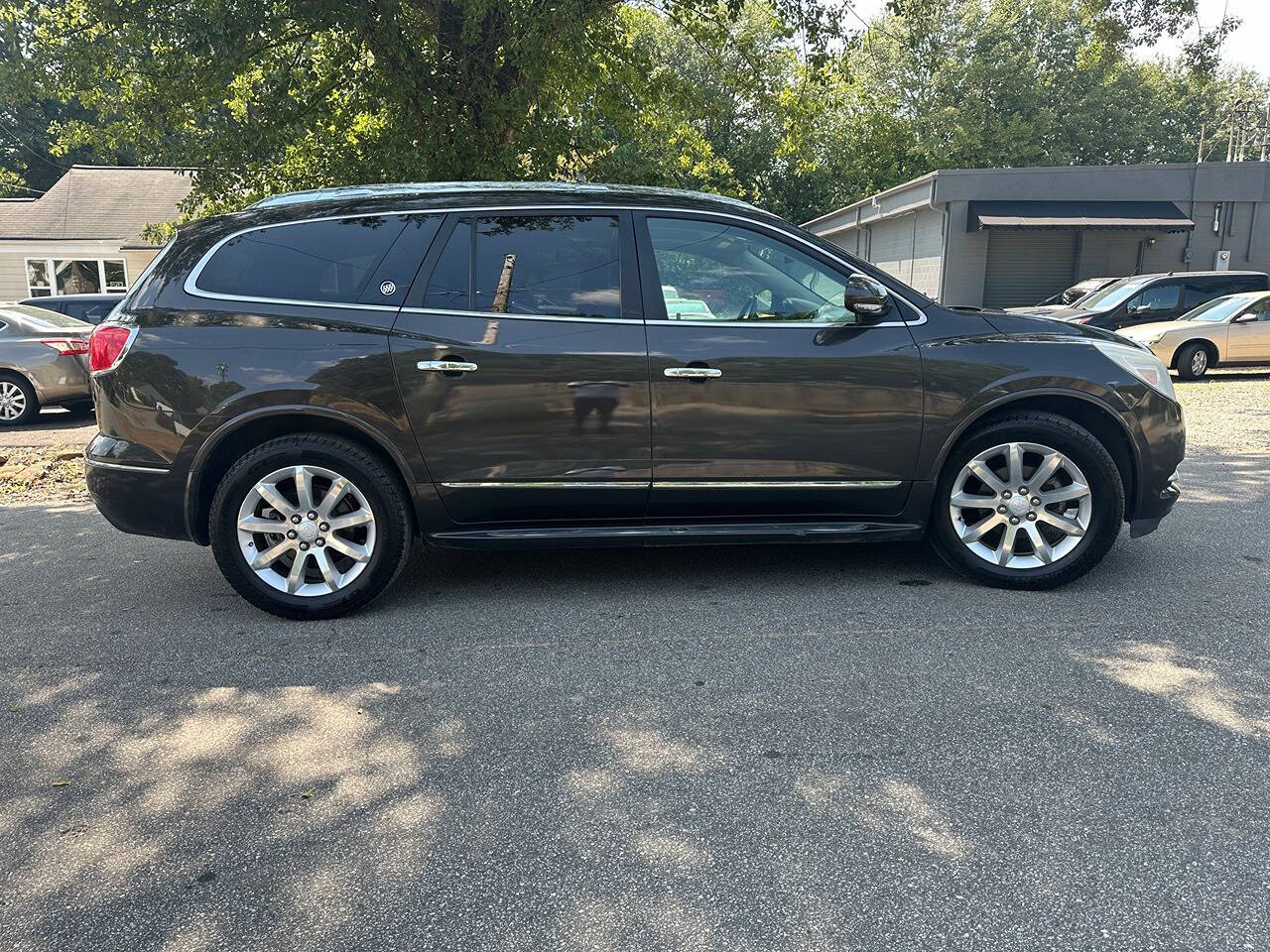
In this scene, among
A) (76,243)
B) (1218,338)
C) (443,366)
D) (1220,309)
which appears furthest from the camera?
(76,243)

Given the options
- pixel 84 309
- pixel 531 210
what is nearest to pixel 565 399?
pixel 531 210

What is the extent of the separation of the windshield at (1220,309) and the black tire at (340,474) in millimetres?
14731

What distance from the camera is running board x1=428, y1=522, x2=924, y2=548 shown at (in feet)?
15.3

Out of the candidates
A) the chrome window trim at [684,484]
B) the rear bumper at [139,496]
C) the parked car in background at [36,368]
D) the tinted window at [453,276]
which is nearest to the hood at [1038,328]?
the chrome window trim at [684,484]

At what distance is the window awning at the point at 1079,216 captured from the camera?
78.9 ft

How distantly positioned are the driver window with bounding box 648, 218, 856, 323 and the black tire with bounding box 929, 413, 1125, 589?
2.91 feet

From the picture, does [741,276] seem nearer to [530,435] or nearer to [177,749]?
[530,435]

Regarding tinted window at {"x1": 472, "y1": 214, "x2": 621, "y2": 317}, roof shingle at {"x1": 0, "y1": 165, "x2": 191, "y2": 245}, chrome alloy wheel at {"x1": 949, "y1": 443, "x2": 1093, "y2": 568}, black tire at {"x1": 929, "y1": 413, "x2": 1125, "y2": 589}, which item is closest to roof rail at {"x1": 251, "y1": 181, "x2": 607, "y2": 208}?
tinted window at {"x1": 472, "y1": 214, "x2": 621, "y2": 317}

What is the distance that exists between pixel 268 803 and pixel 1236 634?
3896 millimetres

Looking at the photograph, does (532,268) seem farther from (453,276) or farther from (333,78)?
(333,78)

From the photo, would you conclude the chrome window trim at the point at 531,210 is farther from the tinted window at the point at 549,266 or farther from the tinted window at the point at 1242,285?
the tinted window at the point at 1242,285

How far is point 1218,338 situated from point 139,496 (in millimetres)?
15560

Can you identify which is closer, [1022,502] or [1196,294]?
[1022,502]

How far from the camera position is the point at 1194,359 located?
1517 cm
